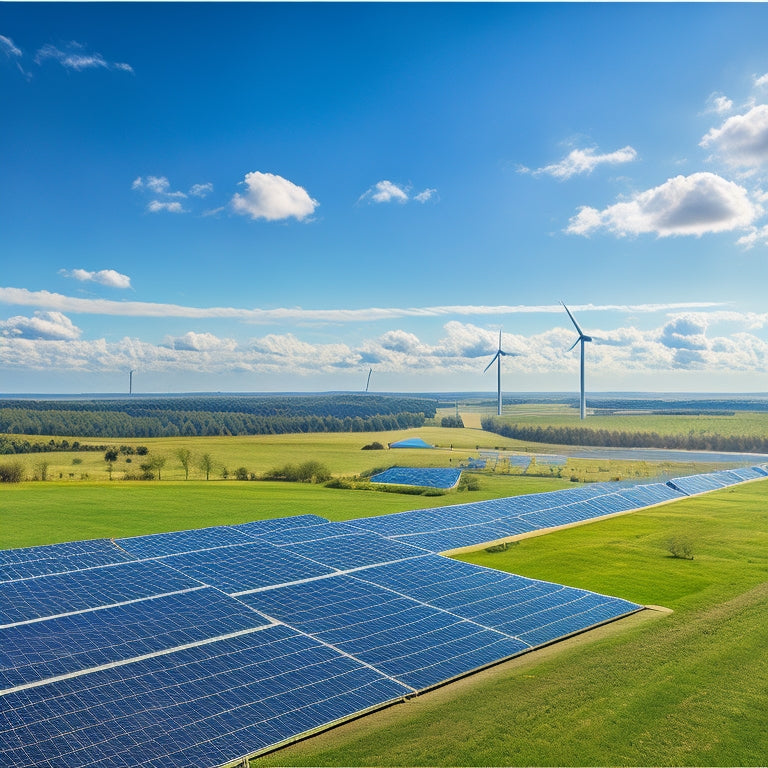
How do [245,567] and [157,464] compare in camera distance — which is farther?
[157,464]

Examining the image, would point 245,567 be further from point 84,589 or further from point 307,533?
point 307,533

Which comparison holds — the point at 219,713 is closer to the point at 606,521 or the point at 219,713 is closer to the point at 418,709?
the point at 418,709

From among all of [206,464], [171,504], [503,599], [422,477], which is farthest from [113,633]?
[206,464]

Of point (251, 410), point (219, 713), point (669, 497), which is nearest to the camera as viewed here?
point (219, 713)

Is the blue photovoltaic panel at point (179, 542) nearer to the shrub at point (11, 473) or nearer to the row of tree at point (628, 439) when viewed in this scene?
the shrub at point (11, 473)

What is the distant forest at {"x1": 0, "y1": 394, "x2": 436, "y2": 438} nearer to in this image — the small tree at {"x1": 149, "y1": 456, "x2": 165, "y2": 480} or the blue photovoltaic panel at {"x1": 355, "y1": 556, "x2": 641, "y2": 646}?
the small tree at {"x1": 149, "y1": 456, "x2": 165, "y2": 480}

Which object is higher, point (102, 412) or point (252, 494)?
point (102, 412)

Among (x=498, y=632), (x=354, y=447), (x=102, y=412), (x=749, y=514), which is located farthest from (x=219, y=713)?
(x=102, y=412)
